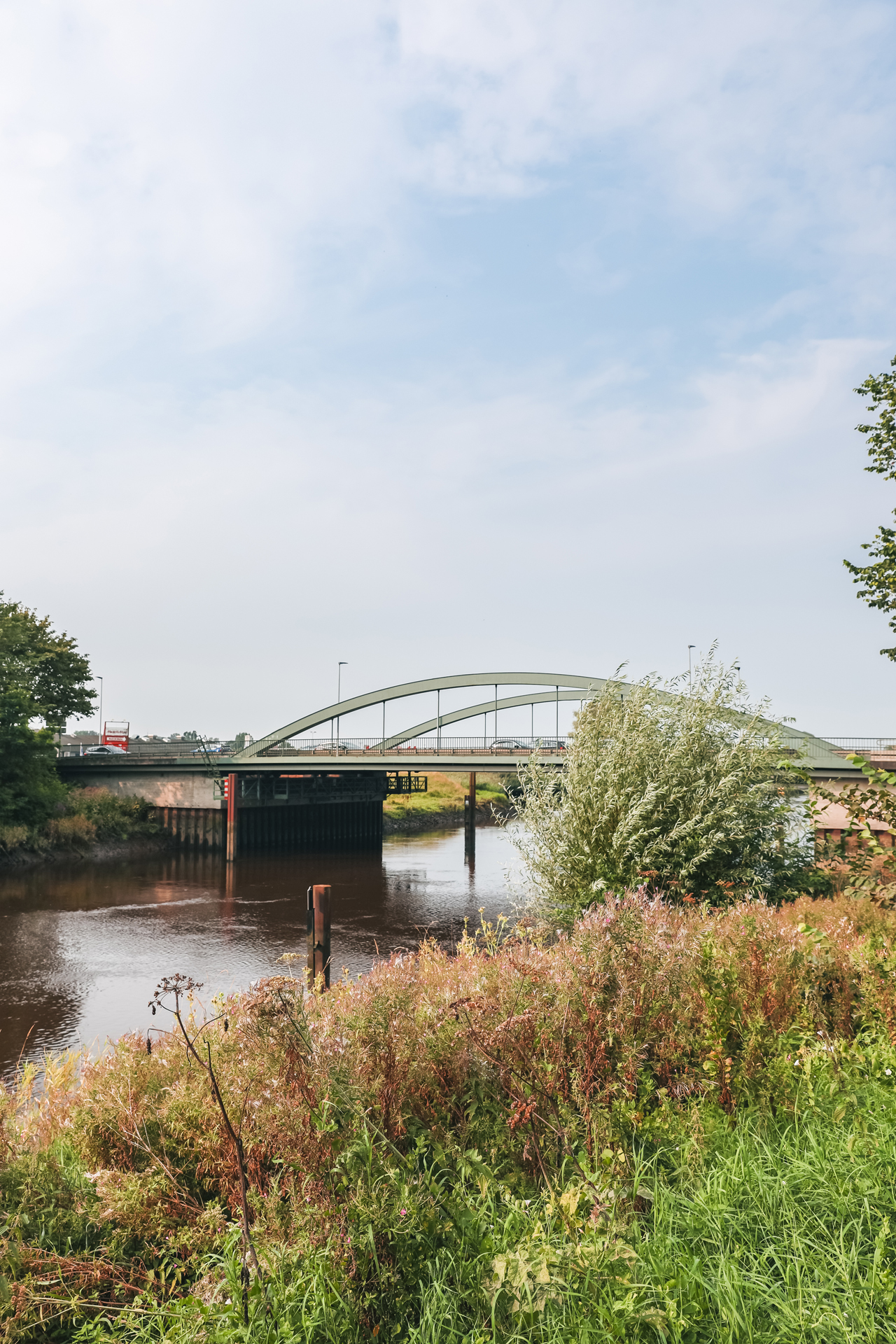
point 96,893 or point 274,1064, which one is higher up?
point 274,1064

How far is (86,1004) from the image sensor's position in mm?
15727

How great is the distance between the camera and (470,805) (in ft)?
154

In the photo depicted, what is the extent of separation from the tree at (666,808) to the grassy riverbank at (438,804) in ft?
137

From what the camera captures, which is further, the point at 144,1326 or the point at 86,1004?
the point at 86,1004

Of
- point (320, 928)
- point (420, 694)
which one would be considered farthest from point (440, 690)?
point (320, 928)

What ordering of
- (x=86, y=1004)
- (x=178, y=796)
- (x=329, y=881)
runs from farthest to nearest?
(x=178, y=796)
(x=329, y=881)
(x=86, y=1004)

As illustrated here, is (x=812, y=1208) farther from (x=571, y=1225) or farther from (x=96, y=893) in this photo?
(x=96, y=893)

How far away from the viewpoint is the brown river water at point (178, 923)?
15.3m

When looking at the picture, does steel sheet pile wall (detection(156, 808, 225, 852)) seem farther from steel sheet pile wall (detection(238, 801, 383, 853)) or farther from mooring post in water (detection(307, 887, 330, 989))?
mooring post in water (detection(307, 887, 330, 989))

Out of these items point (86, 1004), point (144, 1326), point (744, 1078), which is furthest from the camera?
point (86, 1004)

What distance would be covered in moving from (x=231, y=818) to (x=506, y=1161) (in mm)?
38862

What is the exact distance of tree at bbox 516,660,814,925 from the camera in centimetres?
1039

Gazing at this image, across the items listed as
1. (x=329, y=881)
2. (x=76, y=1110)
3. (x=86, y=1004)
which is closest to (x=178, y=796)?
(x=329, y=881)

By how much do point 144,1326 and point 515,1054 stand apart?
1.84 metres
